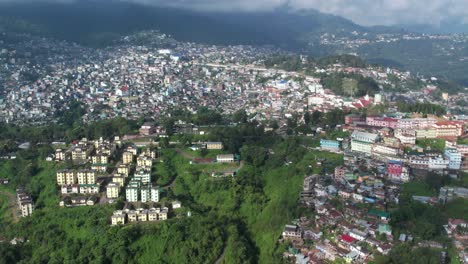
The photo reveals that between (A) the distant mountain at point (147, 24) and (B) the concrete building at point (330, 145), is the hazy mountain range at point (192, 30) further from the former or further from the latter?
(B) the concrete building at point (330, 145)

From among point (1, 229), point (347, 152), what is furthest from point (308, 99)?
point (1, 229)

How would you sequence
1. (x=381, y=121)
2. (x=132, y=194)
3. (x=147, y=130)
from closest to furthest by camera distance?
(x=132, y=194)
(x=381, y=121)
(x=147, y=130)

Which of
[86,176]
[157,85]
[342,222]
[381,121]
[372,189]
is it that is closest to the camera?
[342,222]

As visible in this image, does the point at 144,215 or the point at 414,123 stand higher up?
the point at 414,123

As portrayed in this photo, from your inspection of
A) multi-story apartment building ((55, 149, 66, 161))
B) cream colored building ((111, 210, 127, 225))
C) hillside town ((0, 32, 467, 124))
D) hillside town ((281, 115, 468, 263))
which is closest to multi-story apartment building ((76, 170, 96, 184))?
multi-story apartment building ((55, 149, 66, 161))

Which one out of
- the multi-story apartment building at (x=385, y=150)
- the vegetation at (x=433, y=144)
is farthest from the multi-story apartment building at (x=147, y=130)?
the vegetation at (x=433, y=144)

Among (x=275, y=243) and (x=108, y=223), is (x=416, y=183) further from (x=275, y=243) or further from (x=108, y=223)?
(x=108, y=223)

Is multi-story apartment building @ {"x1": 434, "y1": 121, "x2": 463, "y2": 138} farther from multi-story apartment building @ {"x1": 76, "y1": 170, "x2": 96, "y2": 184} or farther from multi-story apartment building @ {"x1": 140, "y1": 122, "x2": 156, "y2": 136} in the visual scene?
multi-story apartment building @ {"x1": 76, "y1": 170, "x2": 96, "y2": 184}

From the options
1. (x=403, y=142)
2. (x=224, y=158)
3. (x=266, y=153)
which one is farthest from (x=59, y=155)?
(x=403, y=142)

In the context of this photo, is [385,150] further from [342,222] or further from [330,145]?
[342,222]

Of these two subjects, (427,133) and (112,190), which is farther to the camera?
(427,133)
